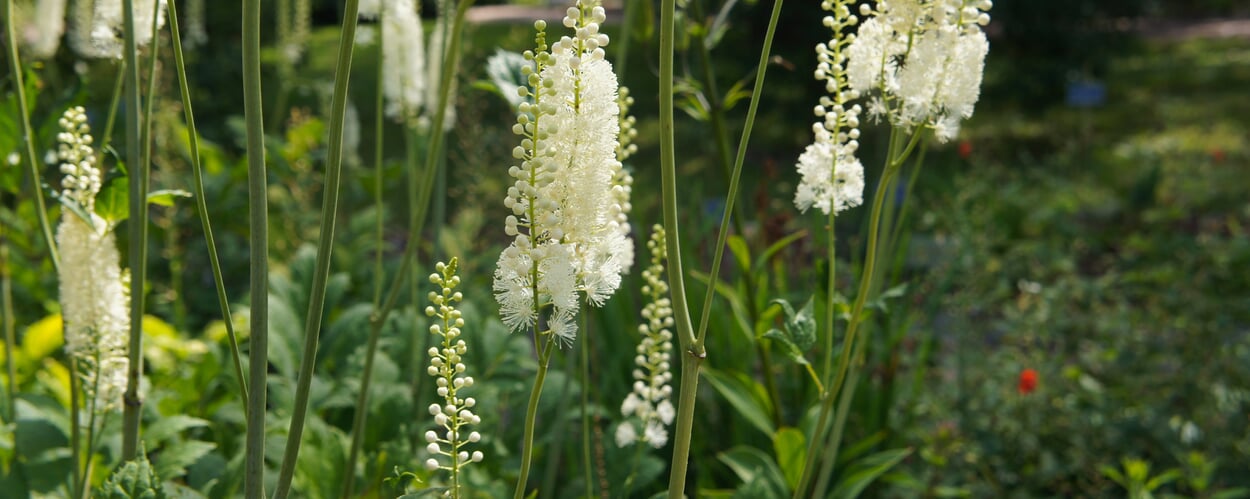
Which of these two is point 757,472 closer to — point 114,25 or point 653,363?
point 653,363

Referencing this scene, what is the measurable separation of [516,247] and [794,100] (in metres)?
6.57

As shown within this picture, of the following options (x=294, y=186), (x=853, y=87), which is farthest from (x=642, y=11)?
(x=294, y=186)

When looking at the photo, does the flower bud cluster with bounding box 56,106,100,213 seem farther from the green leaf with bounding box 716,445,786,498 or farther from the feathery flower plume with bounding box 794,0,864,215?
the green leaf with bounding box 716,445,786,498

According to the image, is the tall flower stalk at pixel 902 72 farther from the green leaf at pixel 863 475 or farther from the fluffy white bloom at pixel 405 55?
the fluffy white bloom at pixel 405 55

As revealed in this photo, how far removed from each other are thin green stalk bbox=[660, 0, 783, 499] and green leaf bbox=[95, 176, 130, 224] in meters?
0.83

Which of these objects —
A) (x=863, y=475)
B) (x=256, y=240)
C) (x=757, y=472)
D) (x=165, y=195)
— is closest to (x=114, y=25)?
(x=165, y=195)

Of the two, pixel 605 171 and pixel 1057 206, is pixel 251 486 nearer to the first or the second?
pixel 605 171

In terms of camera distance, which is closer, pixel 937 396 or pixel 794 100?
pixel 937 396

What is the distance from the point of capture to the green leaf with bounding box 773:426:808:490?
200 cm

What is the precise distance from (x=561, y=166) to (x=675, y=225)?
152 mm

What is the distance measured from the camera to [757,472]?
6.27ft

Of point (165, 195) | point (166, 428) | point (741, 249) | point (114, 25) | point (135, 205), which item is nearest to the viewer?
point (135, 205)

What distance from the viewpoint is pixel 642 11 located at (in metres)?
2.16

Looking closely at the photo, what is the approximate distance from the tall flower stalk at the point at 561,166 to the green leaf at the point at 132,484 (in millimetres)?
639
